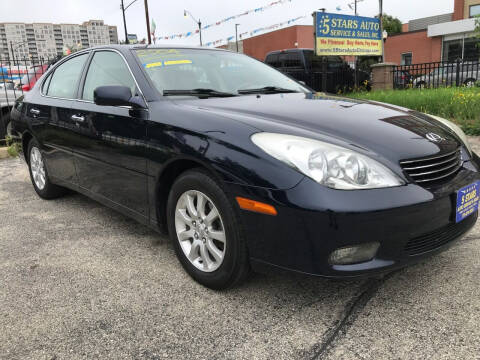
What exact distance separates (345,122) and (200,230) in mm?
1017

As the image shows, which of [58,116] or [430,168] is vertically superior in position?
[58,116]

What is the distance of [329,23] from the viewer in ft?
36.8

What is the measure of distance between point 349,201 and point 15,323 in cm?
178

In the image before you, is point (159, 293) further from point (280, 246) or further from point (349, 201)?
point (349, 201)

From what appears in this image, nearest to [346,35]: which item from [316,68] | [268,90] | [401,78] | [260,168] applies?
[316,68]

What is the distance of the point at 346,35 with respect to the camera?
1169 cm

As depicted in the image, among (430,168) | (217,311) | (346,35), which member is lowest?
(217,311)

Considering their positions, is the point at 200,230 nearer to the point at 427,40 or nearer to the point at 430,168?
the point at 430,168

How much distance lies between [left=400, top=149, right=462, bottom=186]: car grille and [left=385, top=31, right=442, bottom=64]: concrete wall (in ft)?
110

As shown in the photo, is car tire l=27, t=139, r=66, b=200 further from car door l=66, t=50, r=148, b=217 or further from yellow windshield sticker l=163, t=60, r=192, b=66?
yellow windshield sticker l=163, t=60, r=192, b=66

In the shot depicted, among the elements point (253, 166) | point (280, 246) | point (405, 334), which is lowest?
point (405, 334)

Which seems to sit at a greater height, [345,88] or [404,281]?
[345,88]

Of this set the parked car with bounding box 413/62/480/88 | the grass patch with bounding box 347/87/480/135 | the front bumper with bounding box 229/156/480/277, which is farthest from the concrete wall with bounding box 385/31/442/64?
the front bumper with bounding box 229/156/480/277

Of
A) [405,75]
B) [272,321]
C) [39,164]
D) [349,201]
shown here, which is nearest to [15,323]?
[272,321]
